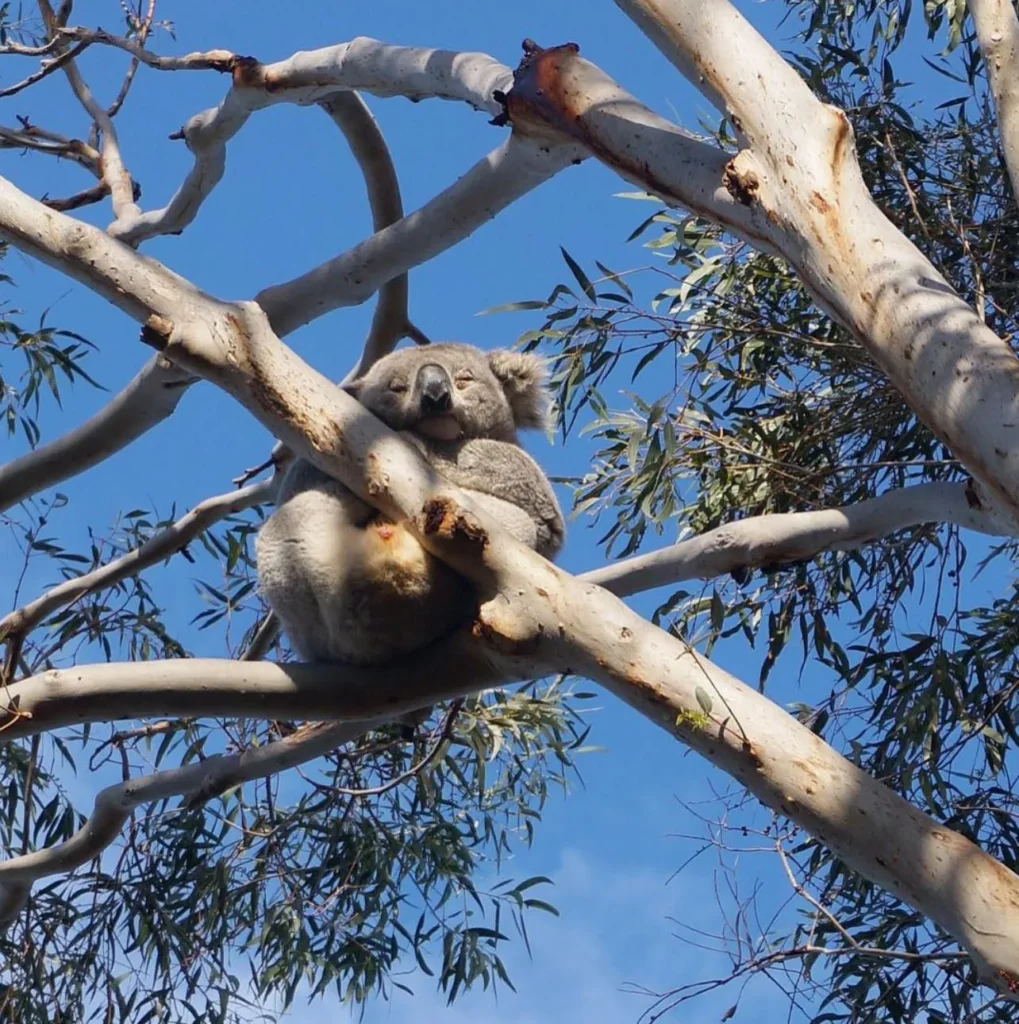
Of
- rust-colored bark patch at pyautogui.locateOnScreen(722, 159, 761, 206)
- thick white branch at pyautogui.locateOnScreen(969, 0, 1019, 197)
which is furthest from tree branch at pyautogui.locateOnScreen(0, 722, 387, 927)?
thick white branch at pyautogui.locateOnScreen(969, 0, 1019, 197)

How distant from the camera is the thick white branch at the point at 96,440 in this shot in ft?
11.6

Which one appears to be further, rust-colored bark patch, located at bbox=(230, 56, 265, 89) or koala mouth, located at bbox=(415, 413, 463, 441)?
rust-colored bark patch, located at bbox=(230, 56, 265, 89)

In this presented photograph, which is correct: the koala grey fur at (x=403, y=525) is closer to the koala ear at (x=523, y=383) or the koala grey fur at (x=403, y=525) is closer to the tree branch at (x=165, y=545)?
the koala ear at (x=523, y=383)

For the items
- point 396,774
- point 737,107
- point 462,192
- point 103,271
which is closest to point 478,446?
point 462,192

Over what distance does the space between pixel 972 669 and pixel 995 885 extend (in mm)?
2522

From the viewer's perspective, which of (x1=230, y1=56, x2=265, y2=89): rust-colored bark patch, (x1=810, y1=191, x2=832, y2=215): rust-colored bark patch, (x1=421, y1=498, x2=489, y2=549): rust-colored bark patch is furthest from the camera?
(x1=230, y1=56, x2=265, y2=89): rust-colored bark patch

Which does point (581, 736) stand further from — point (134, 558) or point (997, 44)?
point (997, 44)

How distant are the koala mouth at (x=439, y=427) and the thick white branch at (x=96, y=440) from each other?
560mm

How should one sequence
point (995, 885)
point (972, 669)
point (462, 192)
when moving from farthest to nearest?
point (972, 669)
point (462, 192)
point (995, 885)

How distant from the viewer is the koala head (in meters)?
3.49

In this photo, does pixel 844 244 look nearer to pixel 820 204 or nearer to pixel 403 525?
pixel 820 204

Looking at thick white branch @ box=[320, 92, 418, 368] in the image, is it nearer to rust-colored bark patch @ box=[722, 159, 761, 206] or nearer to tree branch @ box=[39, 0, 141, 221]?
tree branch @ box=[39, 0, 141, 221]

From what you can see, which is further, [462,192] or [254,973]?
[254,973]

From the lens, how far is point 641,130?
8.50 ft
